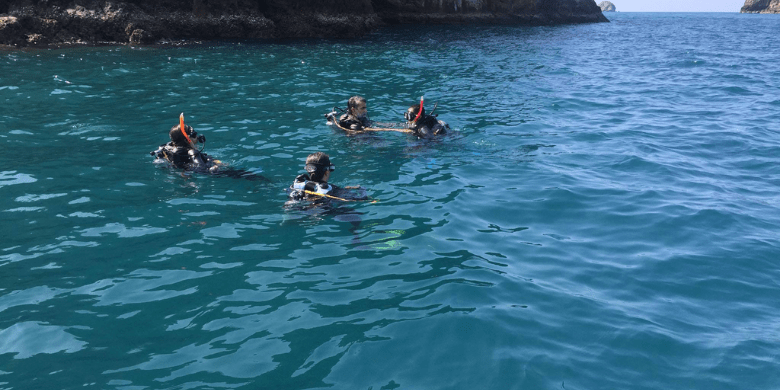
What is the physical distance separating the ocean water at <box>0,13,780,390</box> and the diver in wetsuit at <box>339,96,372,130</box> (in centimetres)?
27

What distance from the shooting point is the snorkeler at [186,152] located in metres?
7.95

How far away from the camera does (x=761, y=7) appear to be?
115750 millimetres

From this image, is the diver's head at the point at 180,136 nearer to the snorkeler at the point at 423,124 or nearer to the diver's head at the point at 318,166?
the diver's head at the point at 318,166

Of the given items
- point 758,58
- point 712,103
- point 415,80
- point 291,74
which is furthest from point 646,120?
point 758,58

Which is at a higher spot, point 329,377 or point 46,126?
point 46,126

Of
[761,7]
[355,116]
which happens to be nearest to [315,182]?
[355,116]

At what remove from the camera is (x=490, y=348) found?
435 cm

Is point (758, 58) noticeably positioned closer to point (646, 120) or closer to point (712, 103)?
point (712, 103)

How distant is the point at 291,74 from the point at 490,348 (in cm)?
1459

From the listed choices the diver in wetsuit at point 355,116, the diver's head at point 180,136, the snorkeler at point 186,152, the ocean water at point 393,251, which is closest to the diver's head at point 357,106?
the diver in wetsuit at point 355,116

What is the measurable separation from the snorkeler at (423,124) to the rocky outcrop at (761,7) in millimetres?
129521

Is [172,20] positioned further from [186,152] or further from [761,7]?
[761,7]

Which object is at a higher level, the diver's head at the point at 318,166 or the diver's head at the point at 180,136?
the diver's head at the point at 180,136

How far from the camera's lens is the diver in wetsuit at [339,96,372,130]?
10342 millimetres
